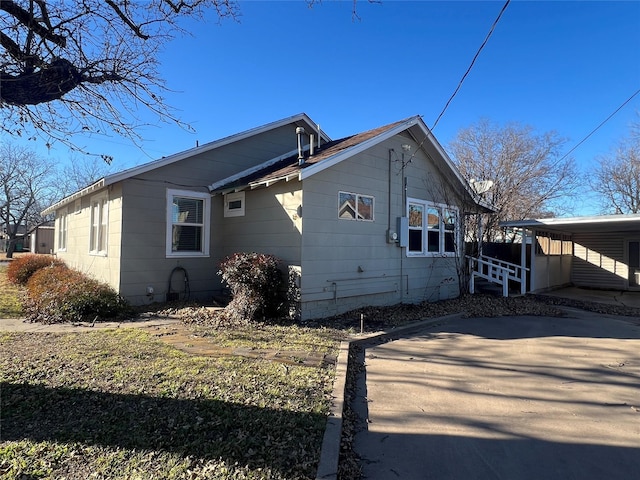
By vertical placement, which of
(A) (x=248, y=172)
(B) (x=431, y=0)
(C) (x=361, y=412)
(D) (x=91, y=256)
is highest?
(B) (x=431, y=0)

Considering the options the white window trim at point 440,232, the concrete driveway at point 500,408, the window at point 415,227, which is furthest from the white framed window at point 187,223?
the concrete driveway at point 500,408

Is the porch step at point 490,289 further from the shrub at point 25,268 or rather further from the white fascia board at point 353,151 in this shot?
the shrub at point 25,268

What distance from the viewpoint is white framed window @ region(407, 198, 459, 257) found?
10133mm

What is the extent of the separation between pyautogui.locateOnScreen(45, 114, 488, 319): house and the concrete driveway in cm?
262

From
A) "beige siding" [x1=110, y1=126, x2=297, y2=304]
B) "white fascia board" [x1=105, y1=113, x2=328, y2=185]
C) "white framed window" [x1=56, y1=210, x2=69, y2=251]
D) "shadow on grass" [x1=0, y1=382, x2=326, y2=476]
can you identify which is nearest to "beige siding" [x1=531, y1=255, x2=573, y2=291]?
"white fascia board" [x1=105, y1=113, x2=328, y2=185]

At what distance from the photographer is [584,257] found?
16266 millimetres

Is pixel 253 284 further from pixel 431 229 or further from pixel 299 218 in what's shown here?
pixel 431 229

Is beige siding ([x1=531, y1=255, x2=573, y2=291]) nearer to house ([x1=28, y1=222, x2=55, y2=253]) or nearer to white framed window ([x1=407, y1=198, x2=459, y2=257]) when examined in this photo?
white framed window ([x1=407, y1=198, x2=459, y2=257])

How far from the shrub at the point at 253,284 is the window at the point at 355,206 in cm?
196

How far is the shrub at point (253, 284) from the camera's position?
719 cm

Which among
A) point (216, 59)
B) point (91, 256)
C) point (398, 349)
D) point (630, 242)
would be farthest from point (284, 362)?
point (630, 242)

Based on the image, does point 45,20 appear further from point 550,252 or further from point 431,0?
point 550,252

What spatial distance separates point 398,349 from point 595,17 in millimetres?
8845

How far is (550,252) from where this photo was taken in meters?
14.7
